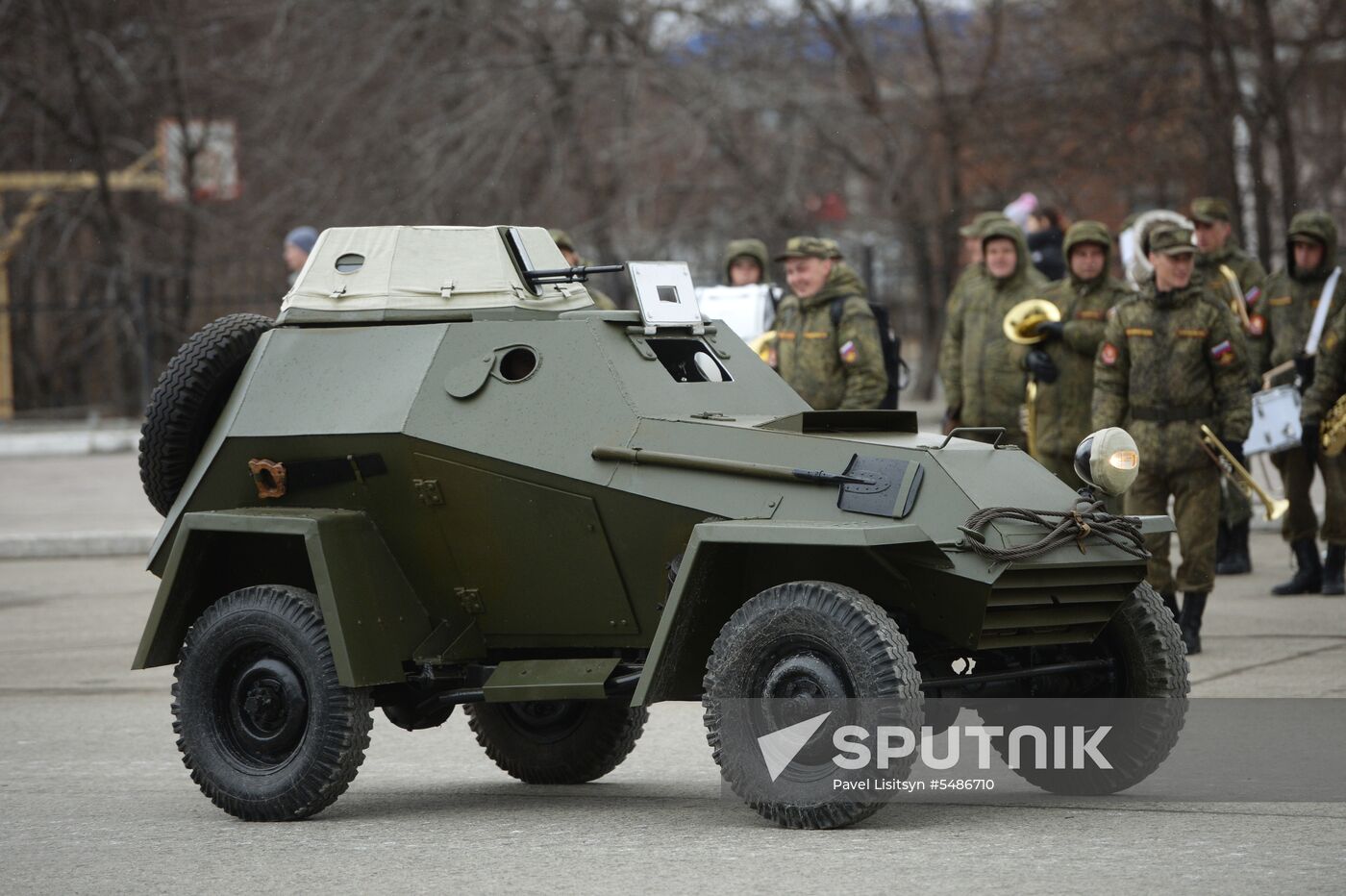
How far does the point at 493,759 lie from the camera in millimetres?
8414

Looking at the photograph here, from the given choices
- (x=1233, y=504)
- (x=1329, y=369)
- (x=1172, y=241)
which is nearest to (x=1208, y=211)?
(x=1329, y=369)

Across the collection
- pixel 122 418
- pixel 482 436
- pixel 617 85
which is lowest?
pixel 122 418

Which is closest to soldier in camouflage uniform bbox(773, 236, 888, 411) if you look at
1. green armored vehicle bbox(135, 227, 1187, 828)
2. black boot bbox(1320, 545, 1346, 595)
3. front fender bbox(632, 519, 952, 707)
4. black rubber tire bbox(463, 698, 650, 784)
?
black boot bbox(1320, 545, 1346, 595)

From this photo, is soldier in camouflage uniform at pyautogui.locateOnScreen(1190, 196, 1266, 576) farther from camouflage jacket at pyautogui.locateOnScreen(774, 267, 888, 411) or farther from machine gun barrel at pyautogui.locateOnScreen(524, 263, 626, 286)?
machine gun barrel at pyautogui.locateOnScreen(524, 263, 626, 286)

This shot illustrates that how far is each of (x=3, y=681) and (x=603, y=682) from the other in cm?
523

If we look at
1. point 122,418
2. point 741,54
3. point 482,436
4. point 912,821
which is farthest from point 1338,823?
point 122,418

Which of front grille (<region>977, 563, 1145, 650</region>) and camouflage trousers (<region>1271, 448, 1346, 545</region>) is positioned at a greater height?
front grille (<region>977, 563, 1145, 650</region>)

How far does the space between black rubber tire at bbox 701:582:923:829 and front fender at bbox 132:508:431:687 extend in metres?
1.26

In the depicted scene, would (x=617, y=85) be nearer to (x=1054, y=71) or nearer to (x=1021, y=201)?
(x=1054, y=71)

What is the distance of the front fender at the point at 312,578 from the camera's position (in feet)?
24.0

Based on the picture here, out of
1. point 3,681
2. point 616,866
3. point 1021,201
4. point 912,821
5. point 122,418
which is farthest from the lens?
point 122,418

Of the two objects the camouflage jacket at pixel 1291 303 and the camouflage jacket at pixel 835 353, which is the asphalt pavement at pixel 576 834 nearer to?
the camouflage jacket at pixel 835 353

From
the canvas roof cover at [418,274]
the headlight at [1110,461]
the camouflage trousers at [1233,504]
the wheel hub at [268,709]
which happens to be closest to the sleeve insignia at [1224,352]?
the camouflage trousers at [1233,504]

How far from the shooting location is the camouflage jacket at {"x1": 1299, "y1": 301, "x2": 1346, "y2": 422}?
12.5 meters
